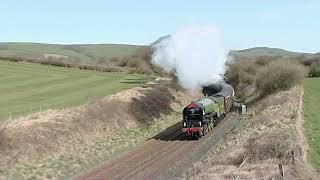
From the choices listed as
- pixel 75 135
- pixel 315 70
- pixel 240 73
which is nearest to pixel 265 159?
pixel 75 135

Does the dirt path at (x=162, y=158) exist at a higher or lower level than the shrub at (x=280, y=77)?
lower

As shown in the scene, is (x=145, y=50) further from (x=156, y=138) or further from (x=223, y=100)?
(x=156, y=138)

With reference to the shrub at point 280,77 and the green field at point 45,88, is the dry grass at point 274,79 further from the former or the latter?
the green field at point 45,88

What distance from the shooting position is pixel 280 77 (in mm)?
73188

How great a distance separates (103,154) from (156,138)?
8282 mm

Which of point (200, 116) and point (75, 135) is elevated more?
point (200, 116)

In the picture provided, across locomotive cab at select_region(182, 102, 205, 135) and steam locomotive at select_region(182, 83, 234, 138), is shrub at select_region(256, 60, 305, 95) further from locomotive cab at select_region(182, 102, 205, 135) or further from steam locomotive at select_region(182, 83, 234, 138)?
locomotive cab at select_region(182, 102, 205, 135)

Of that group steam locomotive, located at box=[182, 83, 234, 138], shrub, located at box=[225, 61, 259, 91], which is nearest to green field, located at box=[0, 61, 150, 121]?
steam locomotive, located at box=[182, 83, 234, 138]

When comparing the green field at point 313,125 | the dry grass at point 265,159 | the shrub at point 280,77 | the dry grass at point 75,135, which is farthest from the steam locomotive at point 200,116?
the shrub at point 280,77

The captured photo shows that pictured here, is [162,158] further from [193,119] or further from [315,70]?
[315,70]

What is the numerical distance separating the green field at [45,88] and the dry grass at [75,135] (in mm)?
2955

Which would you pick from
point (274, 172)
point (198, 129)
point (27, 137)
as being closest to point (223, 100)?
point (198, 129)

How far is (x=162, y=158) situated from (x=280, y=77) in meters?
41.9

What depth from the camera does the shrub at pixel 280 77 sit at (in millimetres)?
72125
